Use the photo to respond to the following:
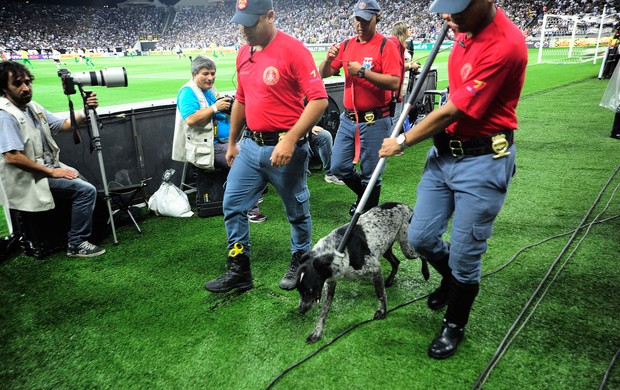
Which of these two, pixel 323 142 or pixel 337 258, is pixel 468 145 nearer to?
pixel 337 258

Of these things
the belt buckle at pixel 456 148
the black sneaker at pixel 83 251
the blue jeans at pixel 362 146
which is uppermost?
the belt buckle at pixel 456 148

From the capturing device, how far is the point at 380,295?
3.18 meters

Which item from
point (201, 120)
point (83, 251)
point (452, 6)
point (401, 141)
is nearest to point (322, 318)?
point (401, 141)

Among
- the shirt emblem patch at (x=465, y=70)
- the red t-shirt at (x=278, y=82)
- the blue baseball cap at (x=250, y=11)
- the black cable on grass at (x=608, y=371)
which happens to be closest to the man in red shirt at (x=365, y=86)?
the red t-shirt at (x=278, y=82)

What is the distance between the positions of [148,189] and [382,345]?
448 centimetres

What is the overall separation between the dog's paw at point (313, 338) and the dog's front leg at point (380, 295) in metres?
0.51

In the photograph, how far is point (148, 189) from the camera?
20.1ft

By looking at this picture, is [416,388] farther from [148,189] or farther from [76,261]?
[148,189]

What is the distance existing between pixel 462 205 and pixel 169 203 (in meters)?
4.13

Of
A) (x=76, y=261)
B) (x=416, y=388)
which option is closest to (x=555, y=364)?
(x=416, y=388)

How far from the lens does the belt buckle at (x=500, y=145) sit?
7.92ft

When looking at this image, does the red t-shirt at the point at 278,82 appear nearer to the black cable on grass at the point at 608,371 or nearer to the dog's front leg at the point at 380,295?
the dog's front leg at the point at 380,295

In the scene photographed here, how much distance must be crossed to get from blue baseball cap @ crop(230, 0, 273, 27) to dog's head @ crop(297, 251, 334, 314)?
1763 millimetres

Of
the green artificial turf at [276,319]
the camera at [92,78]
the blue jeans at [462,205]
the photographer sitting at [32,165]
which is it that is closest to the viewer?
the blue jeans at [462,205]
